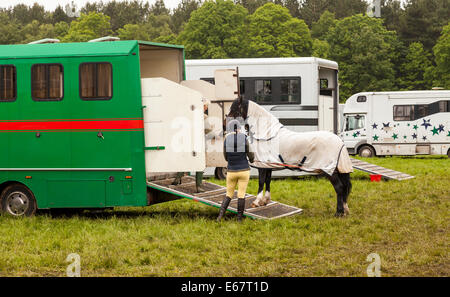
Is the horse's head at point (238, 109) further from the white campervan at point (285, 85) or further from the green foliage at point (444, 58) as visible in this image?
the green foliage at point (444, 58)

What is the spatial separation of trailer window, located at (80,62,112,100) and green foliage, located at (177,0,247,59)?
46.5 m

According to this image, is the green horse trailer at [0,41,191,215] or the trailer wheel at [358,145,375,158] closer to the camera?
the green horse trailer at [0,41,191,215]

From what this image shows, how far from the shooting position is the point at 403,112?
2830 centimetres

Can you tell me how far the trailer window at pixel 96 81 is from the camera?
11273mm

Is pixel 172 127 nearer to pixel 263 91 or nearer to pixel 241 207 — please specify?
pixel 241 207

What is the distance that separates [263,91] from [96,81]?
326 inches

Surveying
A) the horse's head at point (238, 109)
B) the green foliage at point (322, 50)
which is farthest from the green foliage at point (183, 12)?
the horse's head at point (238, 109)

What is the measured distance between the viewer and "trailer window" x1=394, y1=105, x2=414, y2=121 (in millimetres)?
28172

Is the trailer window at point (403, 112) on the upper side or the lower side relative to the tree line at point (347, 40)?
lower

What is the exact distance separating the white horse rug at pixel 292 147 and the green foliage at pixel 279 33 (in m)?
49.5

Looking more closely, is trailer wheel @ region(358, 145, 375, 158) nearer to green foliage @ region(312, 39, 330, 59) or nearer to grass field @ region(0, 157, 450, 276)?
grass field @ region(0, 157, 450, 276)

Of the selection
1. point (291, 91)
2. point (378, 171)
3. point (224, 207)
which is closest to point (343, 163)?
point (224, 207)

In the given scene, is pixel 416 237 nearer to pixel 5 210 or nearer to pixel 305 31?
pixel 5 210

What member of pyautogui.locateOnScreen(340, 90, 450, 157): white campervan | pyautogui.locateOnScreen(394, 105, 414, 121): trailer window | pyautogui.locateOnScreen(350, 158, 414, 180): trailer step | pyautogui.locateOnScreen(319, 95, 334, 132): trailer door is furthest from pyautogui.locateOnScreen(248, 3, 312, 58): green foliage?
pyautogui.locateOnScreen(350, 158, 414, 180): trailer step
